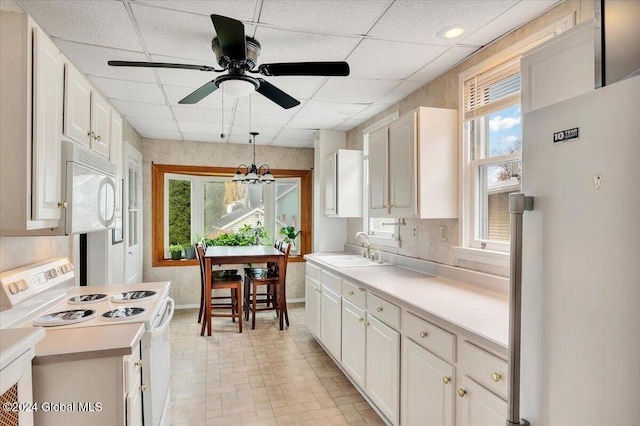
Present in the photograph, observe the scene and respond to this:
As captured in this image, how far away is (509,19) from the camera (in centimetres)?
202

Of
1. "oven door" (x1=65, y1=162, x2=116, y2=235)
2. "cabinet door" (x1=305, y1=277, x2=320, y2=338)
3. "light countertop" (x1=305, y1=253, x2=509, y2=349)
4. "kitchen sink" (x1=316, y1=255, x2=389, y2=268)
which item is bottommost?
"cabinet door" (x1=305, y1=277, x2=320, y2=338)

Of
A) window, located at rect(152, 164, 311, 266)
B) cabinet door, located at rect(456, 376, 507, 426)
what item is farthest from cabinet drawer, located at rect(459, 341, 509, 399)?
window, located at rect(152, 164, 311, 266)

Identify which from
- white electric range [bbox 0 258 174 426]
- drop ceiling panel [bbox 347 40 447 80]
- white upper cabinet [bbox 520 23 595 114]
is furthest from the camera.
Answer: drop ceiling panel [bbox 347 40 447 80]

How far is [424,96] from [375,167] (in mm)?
722

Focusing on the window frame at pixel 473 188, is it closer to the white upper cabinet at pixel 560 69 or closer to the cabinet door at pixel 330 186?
the white upper cabinet at pixel 560 69

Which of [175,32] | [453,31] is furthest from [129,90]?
[453,31]

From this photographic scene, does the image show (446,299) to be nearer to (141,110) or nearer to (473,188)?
(473,188)

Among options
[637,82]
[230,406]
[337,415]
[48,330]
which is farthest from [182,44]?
[337,415]

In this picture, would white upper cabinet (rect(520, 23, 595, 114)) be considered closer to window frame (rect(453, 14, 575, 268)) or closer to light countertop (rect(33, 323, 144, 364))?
window frame (rect(453, 14, 575, 268))

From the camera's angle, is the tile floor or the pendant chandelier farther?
the pendant chandelier

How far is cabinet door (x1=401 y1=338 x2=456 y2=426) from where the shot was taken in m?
1.70

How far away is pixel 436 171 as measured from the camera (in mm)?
2625

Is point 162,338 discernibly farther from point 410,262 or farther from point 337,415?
point 410,262

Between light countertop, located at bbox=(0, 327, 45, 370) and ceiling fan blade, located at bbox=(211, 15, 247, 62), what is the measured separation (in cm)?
131
